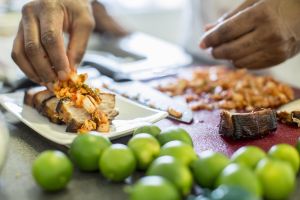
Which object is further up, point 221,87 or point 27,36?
point 27,36

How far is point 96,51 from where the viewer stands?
6.68 feet

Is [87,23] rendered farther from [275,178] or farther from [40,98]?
[275,178]

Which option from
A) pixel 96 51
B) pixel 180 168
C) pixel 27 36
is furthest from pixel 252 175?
pixel 96 51

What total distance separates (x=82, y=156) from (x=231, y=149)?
1.23 ft

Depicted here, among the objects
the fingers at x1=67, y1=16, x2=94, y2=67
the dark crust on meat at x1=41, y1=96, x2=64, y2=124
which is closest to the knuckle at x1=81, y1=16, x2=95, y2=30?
the fingers at x1=67, y1=16, x2=94, y2=67

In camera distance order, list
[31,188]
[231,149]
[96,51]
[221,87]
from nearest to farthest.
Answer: [31,188] → [231,149] → [221,87] → [96,51]

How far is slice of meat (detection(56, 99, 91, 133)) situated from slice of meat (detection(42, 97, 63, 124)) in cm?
2

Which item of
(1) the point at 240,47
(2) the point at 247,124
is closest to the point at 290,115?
(2) the point at 247,124

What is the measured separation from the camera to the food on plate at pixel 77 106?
113 cm

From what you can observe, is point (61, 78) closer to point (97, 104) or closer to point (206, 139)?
point (97, 104)

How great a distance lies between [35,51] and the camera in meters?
1.23

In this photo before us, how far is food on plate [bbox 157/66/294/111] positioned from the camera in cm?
144

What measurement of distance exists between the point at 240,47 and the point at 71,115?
609 millimetres

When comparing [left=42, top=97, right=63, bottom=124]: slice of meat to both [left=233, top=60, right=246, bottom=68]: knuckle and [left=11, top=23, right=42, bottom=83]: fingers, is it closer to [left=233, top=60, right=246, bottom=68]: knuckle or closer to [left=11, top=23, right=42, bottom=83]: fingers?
[left=11, top=23, right=42, bottom=83]: fingers
